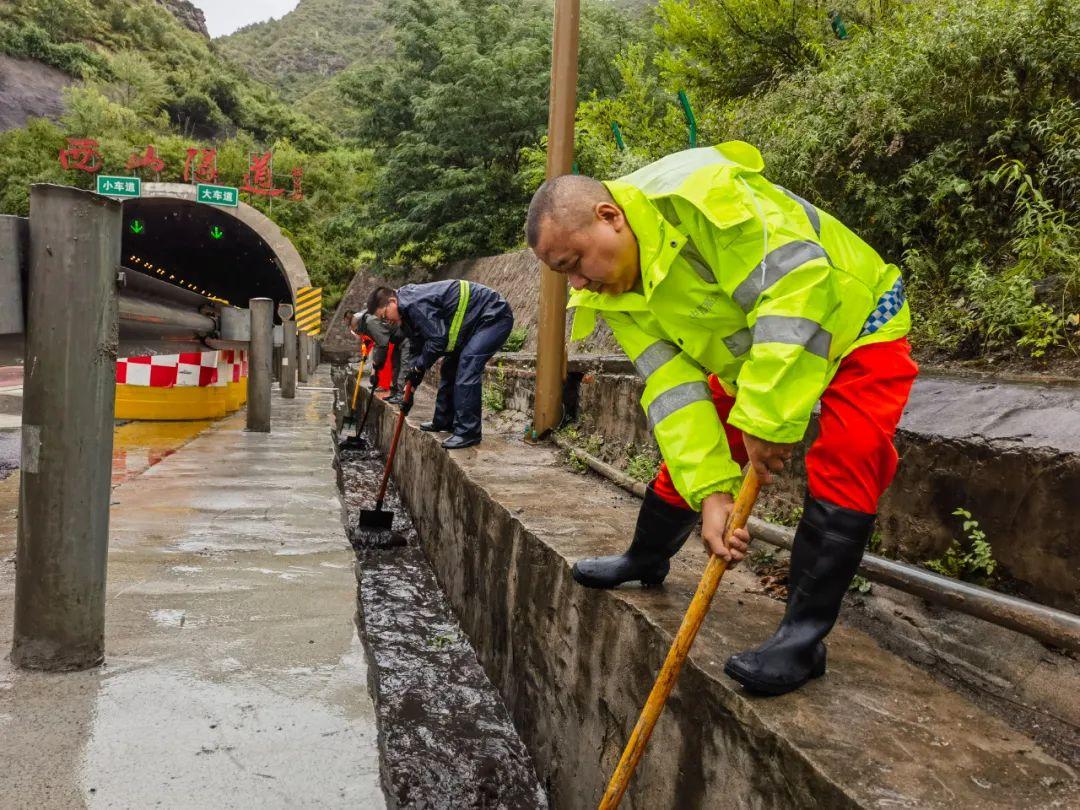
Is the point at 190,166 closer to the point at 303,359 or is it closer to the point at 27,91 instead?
the point at 303,359

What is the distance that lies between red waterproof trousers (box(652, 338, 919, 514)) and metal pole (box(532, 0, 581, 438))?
351 cm

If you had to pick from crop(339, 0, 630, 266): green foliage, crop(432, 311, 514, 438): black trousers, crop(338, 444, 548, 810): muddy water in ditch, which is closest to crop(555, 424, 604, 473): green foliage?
crop(432, 311, 514, 438): black trousers

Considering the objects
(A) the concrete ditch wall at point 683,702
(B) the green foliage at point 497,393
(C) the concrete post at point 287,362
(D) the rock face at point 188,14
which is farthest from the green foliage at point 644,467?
(D) the rock face at point 188,14

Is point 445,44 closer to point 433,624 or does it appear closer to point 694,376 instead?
point 433,624

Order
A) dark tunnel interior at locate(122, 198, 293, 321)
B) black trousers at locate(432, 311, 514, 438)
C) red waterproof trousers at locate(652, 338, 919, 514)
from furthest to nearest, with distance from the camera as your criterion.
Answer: dark tunnel interior at locate(122, 198, 293, 321) → black trousers at locate(432, 311, 514, 438) → red waterproof trousers at locate(652, 338, 919, 514)

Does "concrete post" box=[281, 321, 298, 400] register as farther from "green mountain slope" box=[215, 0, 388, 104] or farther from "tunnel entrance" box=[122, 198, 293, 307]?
"green mountain slope" box=[215, 0, 388, 104]

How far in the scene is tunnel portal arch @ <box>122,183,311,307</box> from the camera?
19.9 metres

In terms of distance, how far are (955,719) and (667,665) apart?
60 centimetres

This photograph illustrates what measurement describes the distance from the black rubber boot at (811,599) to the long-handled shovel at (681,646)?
13cm

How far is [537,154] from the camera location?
1259 cm

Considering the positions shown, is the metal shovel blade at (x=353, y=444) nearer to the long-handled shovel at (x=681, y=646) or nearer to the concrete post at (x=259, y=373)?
the concrete post at (x=259, y=373)

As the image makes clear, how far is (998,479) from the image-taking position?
2.00 metres

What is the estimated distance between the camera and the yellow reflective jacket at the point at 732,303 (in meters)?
1.56

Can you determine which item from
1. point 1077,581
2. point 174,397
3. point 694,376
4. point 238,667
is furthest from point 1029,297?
point 174,397
